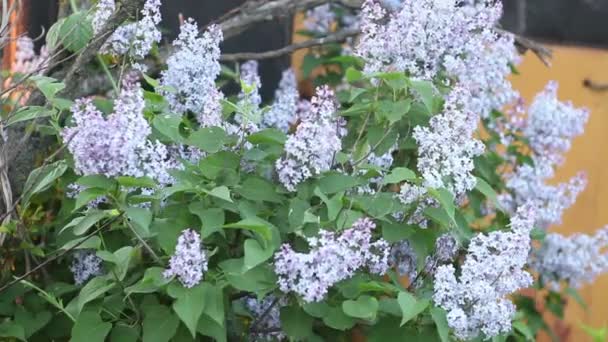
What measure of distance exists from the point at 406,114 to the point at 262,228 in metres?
0.68

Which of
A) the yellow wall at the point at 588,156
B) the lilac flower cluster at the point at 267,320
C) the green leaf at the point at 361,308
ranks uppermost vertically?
the green leaf at the point at 361,308

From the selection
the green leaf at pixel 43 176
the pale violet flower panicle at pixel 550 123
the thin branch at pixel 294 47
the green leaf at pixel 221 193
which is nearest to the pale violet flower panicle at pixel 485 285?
the green leaf at pixel 221 193

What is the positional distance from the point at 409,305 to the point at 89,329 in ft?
2.43

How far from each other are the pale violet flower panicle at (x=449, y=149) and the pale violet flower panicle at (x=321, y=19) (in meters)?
1.98

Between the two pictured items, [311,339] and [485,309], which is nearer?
[485,309]

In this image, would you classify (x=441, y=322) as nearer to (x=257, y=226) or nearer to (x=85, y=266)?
(x=257, y=226)

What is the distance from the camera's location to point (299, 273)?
251 centimetres

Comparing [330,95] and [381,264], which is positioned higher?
[330,95]

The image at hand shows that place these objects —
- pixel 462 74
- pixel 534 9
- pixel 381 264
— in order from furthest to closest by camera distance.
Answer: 1. pixel 534 9
2. pixel 462 74
3. pixel 381 264

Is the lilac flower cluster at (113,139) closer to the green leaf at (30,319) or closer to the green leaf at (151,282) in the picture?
the green leaf at (151,282)

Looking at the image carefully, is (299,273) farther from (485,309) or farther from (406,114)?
(406,114)

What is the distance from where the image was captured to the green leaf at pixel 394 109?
2.87 m

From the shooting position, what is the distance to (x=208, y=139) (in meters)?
2.77

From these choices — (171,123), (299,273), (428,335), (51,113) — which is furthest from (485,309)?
(51,113)
